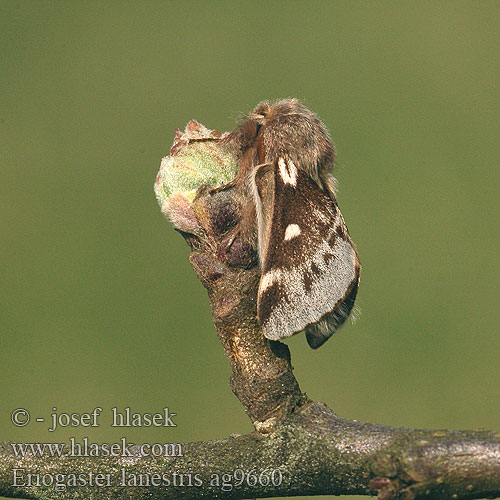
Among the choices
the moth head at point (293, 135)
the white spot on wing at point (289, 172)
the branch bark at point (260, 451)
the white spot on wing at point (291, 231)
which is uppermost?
the moth head at point (293, 135)

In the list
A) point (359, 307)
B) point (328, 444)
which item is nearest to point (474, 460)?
point (328, 444)

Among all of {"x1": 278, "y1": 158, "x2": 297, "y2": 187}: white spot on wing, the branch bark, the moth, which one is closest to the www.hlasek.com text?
the branch bark

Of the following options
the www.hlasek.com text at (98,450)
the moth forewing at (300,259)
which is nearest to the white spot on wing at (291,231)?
the moth forewing at (300,259)

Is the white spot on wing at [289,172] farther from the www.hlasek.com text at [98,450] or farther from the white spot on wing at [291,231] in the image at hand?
the www.hlasek.com text at [98,450]

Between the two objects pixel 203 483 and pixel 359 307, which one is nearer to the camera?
pixel 203 483

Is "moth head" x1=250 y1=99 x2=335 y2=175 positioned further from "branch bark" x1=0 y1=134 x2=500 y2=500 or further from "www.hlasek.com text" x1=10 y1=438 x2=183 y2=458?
"www.hlasek.com text" x1=10 y1=438 x2=183 y2=458

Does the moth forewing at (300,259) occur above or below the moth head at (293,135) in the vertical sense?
below

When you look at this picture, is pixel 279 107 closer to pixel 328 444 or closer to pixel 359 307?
pixel 359 307

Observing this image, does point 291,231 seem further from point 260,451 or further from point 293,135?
point 260,451
